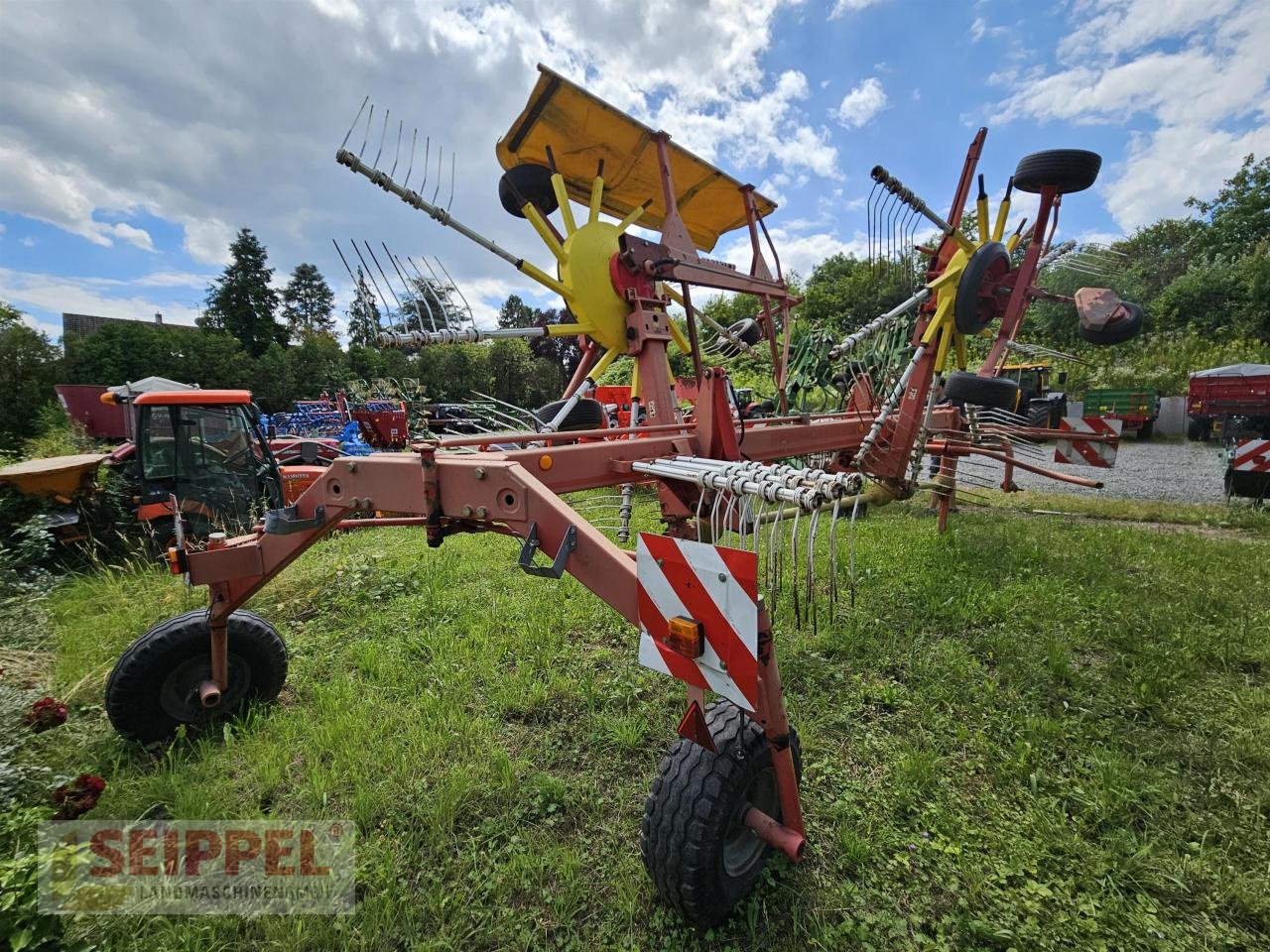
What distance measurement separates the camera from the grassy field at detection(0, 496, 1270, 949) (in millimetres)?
1734

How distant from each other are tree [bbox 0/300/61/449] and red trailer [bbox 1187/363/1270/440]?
26170mm

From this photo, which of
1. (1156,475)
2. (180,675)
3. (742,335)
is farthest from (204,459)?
(1156,475)

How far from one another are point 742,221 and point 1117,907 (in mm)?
6005

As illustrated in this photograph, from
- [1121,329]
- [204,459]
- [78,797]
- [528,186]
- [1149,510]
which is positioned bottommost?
[78,797]

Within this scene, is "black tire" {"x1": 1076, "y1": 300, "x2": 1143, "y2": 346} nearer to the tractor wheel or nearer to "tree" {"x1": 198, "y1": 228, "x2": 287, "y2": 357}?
the tractor wheel

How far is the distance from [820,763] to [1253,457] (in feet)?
27.5

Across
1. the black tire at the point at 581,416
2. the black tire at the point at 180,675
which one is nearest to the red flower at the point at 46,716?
the black tire at the point at 180,675

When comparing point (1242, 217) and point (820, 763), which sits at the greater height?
point (1242, 217)

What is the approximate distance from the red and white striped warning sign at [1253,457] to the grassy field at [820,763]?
13.2 ft

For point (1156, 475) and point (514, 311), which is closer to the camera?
point (1156, 475)

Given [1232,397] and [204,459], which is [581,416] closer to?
[204,459]

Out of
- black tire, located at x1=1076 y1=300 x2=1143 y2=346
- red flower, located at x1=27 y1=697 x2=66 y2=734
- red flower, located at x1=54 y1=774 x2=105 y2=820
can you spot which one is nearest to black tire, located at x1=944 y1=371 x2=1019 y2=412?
black tire, located at x1=1076 y1=300 x2=1143 y2=346

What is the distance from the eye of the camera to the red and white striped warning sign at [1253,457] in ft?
22.2

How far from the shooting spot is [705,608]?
1.48 m
